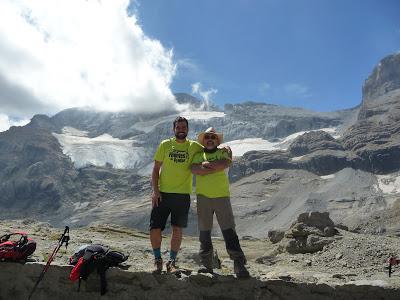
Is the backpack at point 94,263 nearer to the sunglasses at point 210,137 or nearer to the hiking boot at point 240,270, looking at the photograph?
the hiking boot at point 240,270

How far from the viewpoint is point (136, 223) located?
19338 centimetres

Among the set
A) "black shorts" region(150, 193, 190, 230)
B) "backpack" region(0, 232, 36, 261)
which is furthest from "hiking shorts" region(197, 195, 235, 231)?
"backpack" region(0, 232, 36, 261)

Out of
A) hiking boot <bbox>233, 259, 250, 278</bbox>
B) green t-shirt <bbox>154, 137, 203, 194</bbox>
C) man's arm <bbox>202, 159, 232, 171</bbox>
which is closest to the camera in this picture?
hiking boot <bbox>233, 259, 250, 278</bbox>

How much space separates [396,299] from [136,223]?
190478 mm

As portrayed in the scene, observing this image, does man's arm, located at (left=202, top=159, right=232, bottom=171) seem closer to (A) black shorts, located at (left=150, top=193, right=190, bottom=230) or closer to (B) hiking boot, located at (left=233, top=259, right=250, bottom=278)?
(A) black shorts, located at (left=150, top=193, right=190, bottom=230)

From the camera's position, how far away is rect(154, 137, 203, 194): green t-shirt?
26.5 ft

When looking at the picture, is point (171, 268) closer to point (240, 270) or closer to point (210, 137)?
point (240, 270)

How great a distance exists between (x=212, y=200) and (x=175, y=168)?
0.83 m

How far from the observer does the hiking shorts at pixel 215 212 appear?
7.79 m

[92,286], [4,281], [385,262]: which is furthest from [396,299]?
[385,262]

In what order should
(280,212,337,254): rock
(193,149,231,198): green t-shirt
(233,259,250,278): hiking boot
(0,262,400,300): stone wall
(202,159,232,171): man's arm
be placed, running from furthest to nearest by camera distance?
(280,212,337,254): rock < (193,149,231,198): green t-shirt < (202,159,232,171): man's arm < (233,259,250,278): hiking boot < (0,262,400,300): stone wall

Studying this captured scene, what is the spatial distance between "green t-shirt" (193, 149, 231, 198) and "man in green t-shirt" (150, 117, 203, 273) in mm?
262

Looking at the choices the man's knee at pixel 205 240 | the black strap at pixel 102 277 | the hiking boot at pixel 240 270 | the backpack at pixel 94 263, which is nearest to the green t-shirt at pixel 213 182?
the man's knee at pixel 205 240

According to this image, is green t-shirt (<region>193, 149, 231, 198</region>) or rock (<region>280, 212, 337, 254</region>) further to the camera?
rock (<region>280, 212, 337, 254</region>)
